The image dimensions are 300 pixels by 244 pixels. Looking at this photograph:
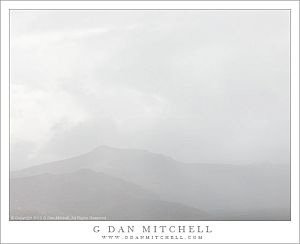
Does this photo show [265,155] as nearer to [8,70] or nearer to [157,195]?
[157,195]

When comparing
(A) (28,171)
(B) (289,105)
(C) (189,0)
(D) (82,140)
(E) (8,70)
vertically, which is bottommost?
(A) (28,171)

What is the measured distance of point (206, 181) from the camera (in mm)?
4906

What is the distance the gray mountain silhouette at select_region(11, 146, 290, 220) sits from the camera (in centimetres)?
489

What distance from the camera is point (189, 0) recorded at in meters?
5.01

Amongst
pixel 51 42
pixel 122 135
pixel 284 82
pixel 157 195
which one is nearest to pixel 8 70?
pixel 51 42

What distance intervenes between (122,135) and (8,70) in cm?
138

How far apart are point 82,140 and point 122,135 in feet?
1.37

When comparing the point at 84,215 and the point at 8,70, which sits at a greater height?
the point at 8,70

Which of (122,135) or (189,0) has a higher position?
(189,0)

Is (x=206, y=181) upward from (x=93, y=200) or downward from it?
upward

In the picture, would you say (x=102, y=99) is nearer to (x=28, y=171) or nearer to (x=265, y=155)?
(x=28, y=171)

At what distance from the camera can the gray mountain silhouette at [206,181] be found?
489 cm

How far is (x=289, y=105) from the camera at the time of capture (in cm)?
492

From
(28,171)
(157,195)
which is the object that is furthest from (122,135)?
(28,171)
